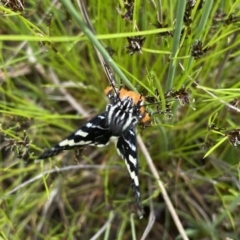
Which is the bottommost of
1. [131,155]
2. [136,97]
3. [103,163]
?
[103,163]

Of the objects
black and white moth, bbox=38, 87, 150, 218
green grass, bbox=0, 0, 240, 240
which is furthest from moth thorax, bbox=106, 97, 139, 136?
green grass, bbox=0, 0, 240, 240

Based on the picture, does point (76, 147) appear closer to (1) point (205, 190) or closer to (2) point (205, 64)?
(2) point (205, 64)

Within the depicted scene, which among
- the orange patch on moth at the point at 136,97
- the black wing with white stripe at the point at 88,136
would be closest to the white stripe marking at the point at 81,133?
the black wing with white stripe at the point at 88,136

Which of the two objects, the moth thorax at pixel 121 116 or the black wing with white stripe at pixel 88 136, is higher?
the moth thorax at pixel 121 116

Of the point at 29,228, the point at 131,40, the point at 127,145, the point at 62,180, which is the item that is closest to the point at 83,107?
the point at 62,180

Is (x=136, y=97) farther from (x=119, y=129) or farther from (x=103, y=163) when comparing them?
(x=103, y=163)

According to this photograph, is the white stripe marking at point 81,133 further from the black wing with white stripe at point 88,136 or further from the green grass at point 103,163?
the green grass at point 103,163

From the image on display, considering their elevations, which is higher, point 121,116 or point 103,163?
point 121,116

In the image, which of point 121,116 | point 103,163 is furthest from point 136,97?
point 103,163
